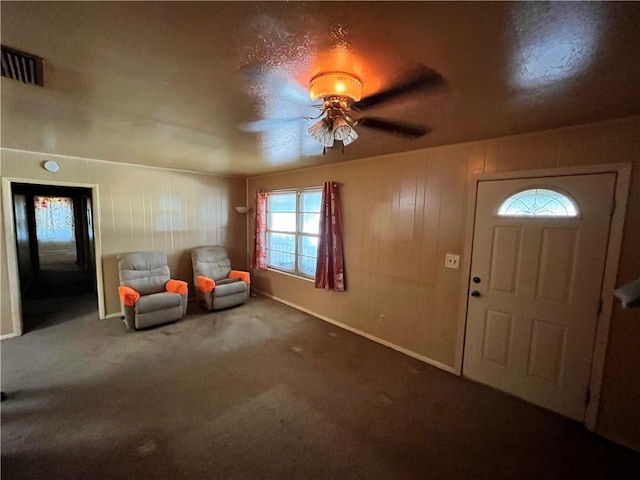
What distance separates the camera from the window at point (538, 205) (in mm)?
2066

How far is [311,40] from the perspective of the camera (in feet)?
3.59

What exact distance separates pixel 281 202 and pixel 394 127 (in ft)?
9.65

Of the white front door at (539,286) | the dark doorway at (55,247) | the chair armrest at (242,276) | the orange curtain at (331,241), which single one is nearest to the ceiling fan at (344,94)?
the white front door at (539,286)

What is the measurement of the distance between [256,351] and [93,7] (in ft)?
9.48

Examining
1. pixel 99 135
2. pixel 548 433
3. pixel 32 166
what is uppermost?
pixel 99 135

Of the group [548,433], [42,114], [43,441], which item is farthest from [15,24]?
[548,433]

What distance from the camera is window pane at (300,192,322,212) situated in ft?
13.5

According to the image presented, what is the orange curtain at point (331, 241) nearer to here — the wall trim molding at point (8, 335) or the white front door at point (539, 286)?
the white front door at point (539, 286)

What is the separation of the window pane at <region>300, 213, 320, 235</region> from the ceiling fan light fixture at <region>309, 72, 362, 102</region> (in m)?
2.71

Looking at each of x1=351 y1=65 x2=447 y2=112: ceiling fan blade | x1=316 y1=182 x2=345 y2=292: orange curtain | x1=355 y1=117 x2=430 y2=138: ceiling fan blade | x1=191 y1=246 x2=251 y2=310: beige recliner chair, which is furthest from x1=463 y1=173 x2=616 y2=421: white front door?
x1=191 y1=246 x2=251 y2=310: beige recliner chair

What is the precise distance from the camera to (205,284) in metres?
4.12

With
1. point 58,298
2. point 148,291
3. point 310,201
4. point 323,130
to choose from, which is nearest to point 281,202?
point 310,201

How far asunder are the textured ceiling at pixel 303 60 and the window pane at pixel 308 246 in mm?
2205

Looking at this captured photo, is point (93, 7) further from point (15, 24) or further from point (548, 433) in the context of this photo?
point (548, 433)
